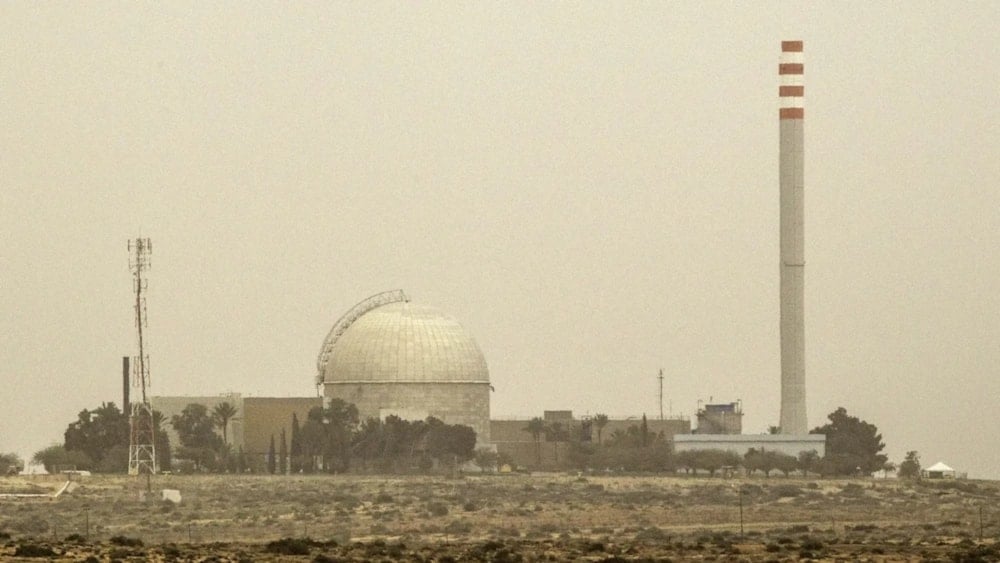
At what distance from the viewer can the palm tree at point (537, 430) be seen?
4806 inches

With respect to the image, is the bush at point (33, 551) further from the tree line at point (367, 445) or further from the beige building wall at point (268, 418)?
the beige building wall at point (268, 418)

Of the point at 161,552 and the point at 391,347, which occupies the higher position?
the point at 391,347

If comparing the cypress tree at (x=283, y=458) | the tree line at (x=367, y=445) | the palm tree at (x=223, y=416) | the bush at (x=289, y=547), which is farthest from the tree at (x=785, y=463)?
the bush at (x=289, y=547)

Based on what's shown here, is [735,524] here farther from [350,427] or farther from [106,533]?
[350,427]

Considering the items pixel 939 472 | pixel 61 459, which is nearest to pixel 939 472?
pixel 939 472

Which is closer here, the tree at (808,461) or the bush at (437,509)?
the bush at (437,509)

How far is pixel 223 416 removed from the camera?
11644cm

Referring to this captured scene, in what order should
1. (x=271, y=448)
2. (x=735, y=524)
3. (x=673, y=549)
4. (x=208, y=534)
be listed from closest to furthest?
(x=673, y=549), (x=208, y=534), (x=735, y=524), (x=271, y=448)

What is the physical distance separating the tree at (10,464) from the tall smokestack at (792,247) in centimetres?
3845

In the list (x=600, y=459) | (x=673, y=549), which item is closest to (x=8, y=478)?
(x=600, y=459)

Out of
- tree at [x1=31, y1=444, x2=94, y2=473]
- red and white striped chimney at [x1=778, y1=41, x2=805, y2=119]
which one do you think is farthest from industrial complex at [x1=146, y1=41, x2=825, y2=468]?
tree at [x1=31, y1=444, x2=94, y2=473]

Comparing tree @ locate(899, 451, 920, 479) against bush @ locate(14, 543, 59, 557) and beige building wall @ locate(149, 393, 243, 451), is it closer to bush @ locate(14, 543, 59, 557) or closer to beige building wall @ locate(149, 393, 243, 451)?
beige building wall @ locate(149, 393, 243, 451)

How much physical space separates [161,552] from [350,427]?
67085 millimetres

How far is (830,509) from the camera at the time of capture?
81000 millimetres
